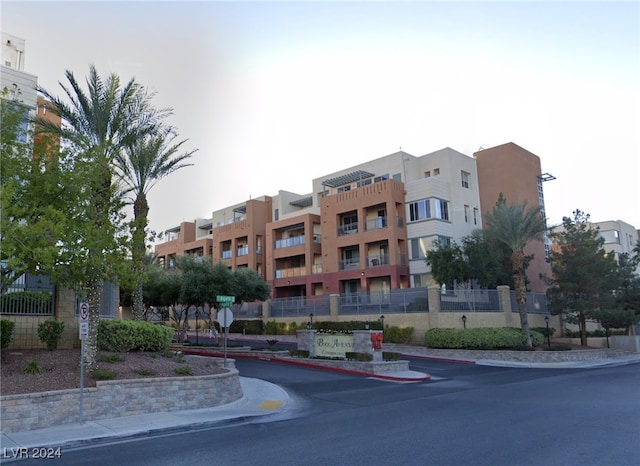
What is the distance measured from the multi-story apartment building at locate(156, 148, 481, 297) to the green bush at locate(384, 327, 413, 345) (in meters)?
6.64

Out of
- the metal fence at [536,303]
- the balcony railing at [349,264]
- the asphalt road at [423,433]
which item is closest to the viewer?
the asphalt road at [423,433]

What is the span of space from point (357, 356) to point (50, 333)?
41.1 feet

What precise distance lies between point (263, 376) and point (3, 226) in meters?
12.0

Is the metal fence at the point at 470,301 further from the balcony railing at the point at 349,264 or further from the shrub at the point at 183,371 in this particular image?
the shrub at the point at 183,371

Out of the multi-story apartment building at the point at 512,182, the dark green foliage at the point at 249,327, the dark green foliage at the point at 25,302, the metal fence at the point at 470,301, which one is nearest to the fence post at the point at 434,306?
the metal fence at the point at 470,301

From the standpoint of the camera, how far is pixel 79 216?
524 inches

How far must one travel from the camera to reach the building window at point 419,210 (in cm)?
3969

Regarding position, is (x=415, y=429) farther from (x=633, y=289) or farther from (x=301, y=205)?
(x=301, y=205)

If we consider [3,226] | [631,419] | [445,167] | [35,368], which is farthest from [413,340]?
[3,226]

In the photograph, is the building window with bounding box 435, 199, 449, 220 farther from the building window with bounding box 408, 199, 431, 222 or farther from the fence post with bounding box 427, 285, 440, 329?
the fence post with bounding box 427, 285, 440, 329

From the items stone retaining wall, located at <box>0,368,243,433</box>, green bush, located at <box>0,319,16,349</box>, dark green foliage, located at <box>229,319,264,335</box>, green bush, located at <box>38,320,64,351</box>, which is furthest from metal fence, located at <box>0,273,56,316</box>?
dark green foliage, located at <box>229,319,264,335</box>

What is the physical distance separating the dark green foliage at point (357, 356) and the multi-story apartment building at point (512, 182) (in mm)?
25090

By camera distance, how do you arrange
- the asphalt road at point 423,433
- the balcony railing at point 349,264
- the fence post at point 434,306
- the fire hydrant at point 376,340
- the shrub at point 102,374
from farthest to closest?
the balcony railing at point 349,264 → the fence post at point 434,306 → the fire hydrant at point 376,340 → the shrub at point 102,374 → the asphalt road at point 423,433

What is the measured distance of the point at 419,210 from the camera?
40.2 metres
